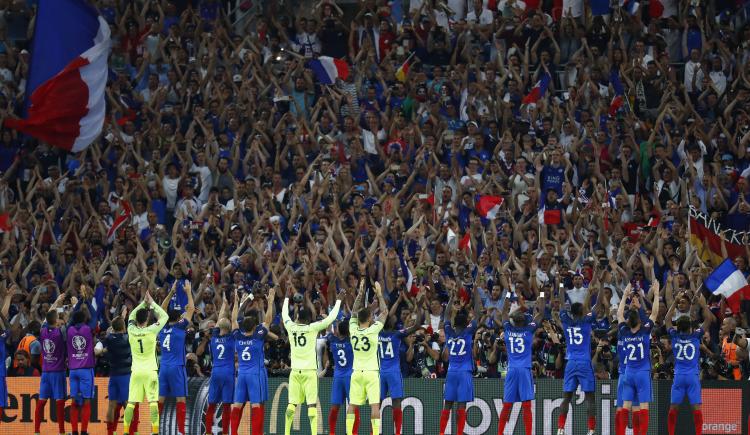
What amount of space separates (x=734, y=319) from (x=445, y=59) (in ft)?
33.9

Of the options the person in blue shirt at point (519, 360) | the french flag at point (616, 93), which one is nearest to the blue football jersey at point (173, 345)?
the person in blue shirt at point (519, 360)

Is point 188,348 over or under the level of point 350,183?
under

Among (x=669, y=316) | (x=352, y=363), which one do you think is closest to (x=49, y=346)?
(x=352, y=363)

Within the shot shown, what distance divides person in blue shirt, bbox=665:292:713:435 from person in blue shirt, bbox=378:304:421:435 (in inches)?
161

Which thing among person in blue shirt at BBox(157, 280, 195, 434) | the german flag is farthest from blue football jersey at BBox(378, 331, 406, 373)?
the german flag

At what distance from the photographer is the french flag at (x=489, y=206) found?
28172 mm

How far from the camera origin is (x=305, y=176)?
1151 inches

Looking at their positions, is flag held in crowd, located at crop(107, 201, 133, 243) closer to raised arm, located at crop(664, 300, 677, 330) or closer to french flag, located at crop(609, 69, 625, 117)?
french flag, located at crop(609, 69, 625, 117)

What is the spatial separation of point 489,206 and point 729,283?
513 cm

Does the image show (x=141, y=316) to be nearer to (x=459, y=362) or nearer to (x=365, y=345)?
(x=365, y=345)

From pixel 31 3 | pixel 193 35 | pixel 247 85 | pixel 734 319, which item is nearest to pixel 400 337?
pixel 734 319

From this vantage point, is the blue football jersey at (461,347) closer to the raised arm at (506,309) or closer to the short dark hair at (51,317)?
the raised arm at (506,309)

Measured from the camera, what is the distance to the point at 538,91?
100 feet

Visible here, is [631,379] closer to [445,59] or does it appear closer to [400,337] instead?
[400,337]
